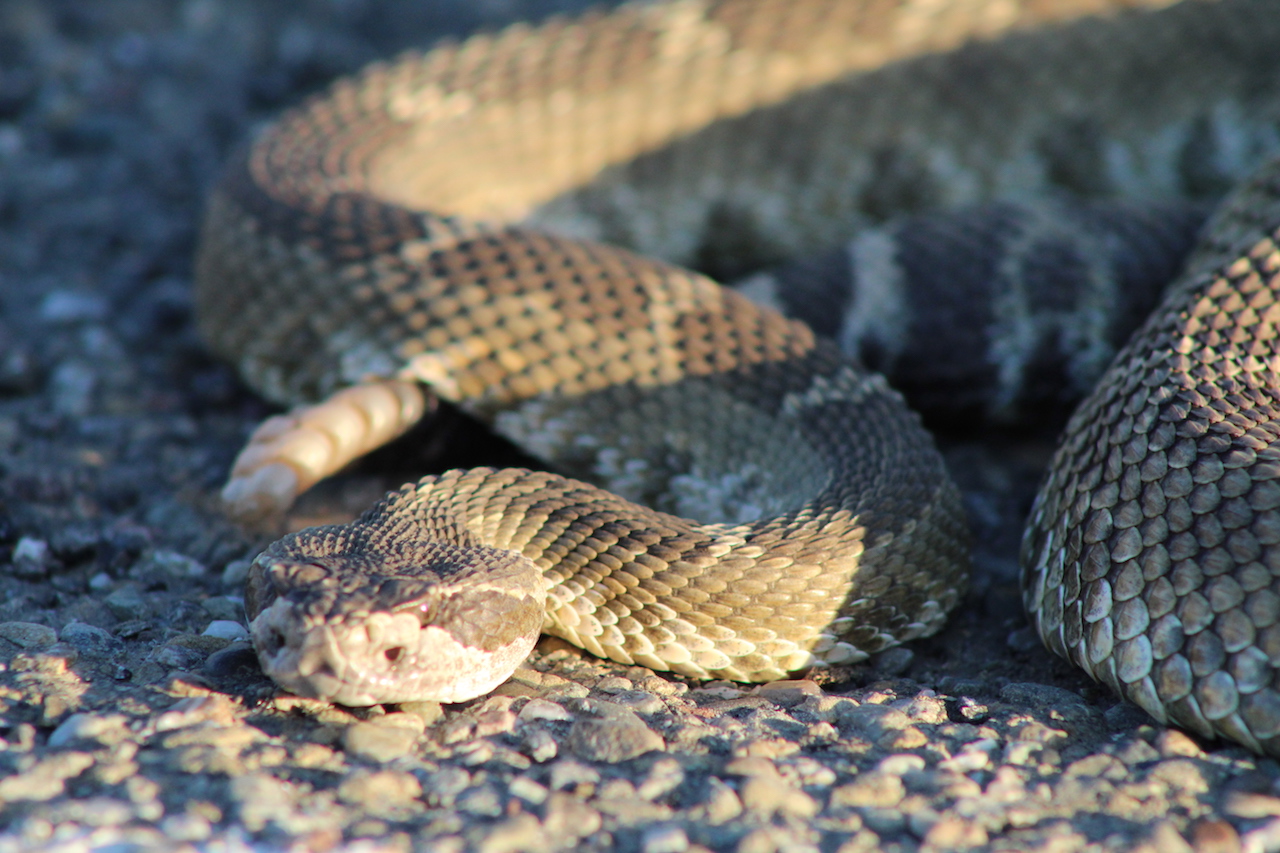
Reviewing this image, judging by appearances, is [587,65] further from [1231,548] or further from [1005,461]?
[1231,548]

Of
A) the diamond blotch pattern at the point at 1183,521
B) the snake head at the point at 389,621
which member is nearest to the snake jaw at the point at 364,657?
the snake head at the point at 389,621

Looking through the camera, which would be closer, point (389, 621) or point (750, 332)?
point (389, 621)

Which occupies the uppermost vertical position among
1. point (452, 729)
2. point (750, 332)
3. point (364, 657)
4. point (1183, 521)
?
point (750, 332)

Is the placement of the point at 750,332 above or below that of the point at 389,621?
above

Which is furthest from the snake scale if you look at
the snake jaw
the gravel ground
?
the gravel ground

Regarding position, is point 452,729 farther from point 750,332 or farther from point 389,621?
point 750,332

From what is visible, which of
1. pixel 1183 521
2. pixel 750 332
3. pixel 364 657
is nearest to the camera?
pixel 364 657

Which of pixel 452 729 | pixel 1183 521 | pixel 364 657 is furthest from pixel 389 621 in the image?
pixel 1183 521

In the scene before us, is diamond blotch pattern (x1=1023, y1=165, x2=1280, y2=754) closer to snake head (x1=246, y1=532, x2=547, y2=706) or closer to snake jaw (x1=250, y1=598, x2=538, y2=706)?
snake head (x1=246, y1=532, x2=547, y2=706)

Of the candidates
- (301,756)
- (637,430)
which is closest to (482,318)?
(637,430)

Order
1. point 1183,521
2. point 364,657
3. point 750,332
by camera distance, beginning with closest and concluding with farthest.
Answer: point 364,657 < point 1183,521 < point 750,332
